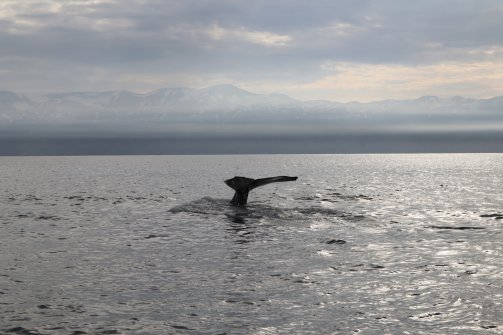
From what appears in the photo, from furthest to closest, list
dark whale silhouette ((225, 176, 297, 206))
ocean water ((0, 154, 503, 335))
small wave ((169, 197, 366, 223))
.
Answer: small wave ((169, 197, 366, 223))
dark whale silhouette ((225, 176, 297, 206))
ocean water ((0, 154, 503, 335))

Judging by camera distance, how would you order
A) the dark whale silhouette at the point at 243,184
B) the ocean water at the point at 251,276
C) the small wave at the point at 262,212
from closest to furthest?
the ocean water at the point at 251,276 → the dark whale silhouette at the point at 243,184 → the small wave at the point at 262,212

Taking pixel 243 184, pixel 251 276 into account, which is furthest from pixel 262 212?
pixel 251 276

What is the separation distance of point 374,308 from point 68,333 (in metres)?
8.26

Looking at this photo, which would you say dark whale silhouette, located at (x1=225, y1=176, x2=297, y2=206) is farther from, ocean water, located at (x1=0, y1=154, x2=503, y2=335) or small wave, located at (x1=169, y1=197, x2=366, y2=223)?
ocean water, located at (x1=0, y1=154, x2=503, y2=335)

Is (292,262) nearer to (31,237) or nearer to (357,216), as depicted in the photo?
(31,237)

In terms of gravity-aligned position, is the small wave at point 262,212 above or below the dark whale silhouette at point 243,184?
below

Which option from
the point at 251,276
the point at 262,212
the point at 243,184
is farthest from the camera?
the point at 262,212

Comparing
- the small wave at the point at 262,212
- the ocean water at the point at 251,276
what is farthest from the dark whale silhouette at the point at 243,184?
the ocean water at the point at 251,276

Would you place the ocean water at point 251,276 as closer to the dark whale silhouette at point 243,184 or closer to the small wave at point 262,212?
the small wave at point 262,212

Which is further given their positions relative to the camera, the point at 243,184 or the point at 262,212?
the point at 262,212

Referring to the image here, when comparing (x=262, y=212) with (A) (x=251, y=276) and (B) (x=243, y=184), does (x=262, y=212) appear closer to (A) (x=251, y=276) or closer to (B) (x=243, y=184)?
(B) (x=243, y=184)

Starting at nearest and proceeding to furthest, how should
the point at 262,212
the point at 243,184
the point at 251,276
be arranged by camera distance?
1. the point at 251,276
2. the point at 243,184
3. the point at 262,212

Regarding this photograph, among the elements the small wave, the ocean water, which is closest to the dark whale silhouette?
the small wave

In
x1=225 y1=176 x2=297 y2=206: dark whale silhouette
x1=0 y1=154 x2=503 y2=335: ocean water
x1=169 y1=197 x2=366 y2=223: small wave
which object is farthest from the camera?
x1=169 y1=197 x2=366 y2=223: small wave
